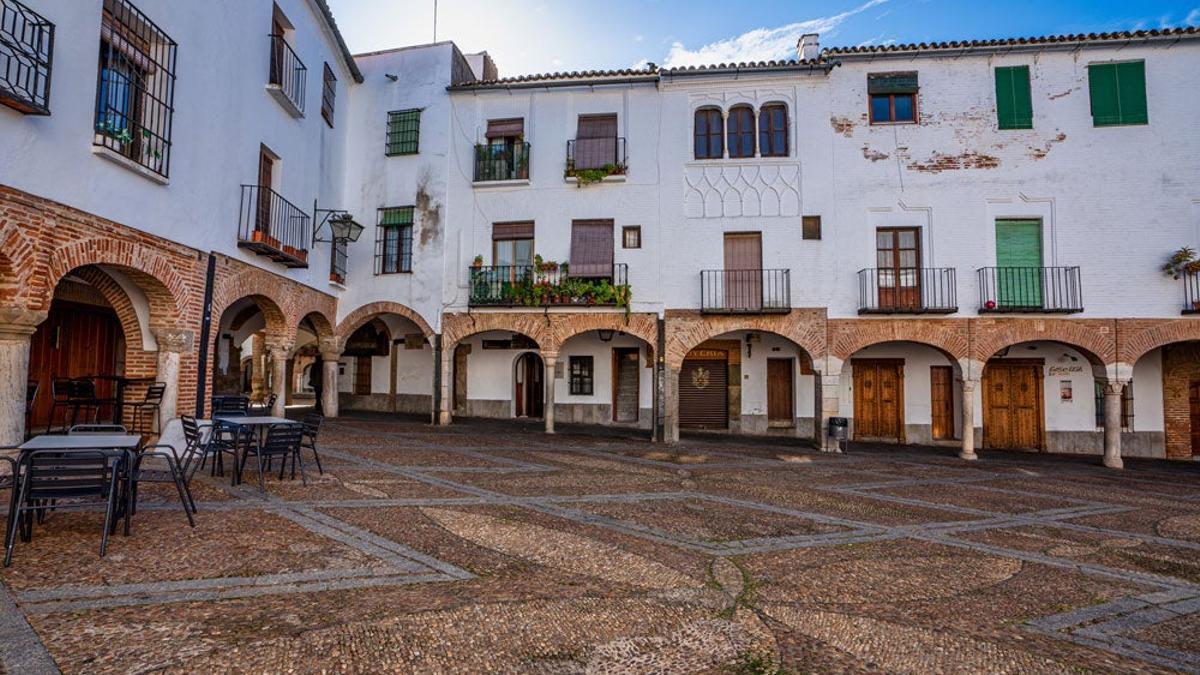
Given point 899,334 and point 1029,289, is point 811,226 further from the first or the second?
point 1029,289

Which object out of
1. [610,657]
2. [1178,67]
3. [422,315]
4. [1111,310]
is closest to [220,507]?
[610,657]

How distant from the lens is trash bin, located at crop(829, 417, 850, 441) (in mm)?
12469

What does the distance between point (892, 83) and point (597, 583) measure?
14.1 metres

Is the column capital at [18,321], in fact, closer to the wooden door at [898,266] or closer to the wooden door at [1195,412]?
the wooden door at [898,266]

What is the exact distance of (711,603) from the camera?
377 centimetres

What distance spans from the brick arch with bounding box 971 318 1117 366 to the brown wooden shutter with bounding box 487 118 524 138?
12.3 metres

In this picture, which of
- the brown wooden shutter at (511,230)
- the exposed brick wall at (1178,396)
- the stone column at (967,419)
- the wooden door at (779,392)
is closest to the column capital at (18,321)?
the brown wooden shutter at (511,230)

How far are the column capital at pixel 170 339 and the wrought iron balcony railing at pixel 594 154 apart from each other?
9.15 meters

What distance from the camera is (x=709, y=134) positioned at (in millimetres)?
14031

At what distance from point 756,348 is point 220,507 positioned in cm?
1314

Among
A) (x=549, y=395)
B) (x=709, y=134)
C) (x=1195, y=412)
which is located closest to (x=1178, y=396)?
(x=1195, y=412)

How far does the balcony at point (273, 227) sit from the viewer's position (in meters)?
10.3

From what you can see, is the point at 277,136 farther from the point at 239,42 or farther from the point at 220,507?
the point at 220,507

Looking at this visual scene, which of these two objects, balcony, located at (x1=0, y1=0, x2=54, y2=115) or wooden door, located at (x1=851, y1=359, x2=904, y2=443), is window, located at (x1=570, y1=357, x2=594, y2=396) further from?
balcony, located at (x1=0, y1=0, x2=54, y2=115)
